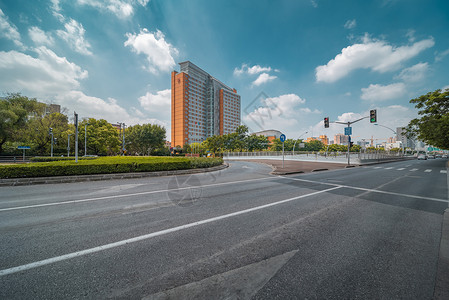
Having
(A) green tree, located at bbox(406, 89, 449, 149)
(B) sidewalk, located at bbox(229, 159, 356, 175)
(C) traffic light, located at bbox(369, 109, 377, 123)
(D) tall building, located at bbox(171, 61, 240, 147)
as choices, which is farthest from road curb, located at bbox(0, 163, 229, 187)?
(D) tall building, located at bbox(171, 61, 240, 147)

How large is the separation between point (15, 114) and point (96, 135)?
44.6 ft

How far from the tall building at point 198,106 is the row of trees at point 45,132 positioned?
4823cm

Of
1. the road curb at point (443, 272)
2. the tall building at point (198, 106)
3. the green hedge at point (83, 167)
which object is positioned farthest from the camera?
the tall building at point (198, 106)

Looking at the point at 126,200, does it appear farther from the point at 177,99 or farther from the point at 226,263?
the point at 177,99

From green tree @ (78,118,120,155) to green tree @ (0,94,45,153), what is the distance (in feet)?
26.7

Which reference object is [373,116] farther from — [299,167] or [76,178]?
[76,178]

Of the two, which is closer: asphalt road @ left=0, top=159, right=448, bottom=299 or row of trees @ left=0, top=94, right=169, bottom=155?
asphalt road @ left=0, top=159, right=448, bottom=299

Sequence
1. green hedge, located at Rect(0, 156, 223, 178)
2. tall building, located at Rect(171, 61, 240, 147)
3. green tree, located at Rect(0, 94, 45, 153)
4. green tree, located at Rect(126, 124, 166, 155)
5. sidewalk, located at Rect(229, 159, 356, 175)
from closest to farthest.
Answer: green hedge, located at Rect(0, 156, 223, 178)
sidewalk, located at Rect(229, 159, 356, 175)
green tree, located at Rect(0, 94, 45, 153)
green tree, located at Rect(126, 124, 166, 155)
tall building, located at Rect(171, 61, 240, 147)

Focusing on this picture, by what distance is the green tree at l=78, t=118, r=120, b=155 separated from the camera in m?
40.3

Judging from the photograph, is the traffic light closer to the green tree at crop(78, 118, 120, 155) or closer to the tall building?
the green tree at crop(78, 118, 120, 155)

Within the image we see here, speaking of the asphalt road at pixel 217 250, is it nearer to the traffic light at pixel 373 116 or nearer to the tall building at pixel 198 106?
the traffic light at pixel 373 116

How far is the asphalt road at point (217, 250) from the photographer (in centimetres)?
200

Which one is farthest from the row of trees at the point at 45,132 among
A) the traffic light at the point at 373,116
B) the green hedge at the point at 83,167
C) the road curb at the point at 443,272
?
the traffic light at the point at 373,116

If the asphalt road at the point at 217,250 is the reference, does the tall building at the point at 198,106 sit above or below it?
above
